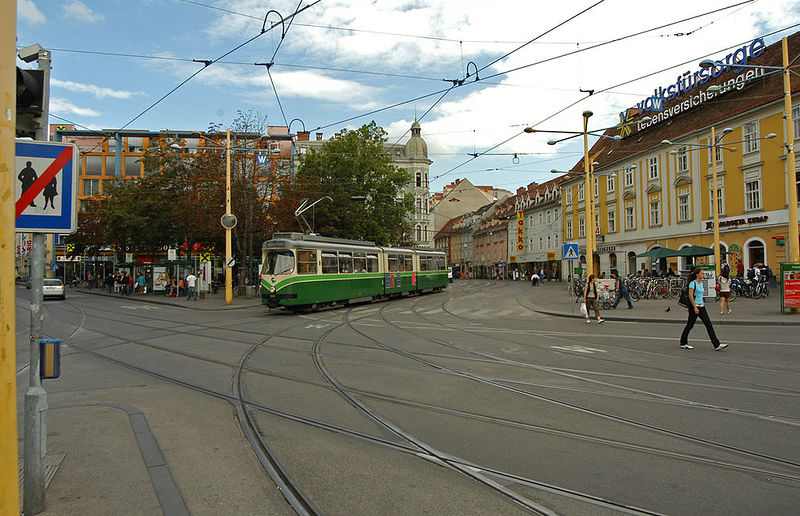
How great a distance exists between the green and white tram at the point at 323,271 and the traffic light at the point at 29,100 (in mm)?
18428

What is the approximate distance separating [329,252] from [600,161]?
37194 millimetres

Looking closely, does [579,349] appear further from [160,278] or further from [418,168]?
[418,168]

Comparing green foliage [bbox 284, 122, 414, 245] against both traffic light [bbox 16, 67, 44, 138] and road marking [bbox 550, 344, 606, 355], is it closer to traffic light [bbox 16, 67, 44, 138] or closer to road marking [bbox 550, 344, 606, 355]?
road marking [bbox 550, 344, 606, 355]

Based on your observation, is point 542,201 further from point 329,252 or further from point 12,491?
point 12,491

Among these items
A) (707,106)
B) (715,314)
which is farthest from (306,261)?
(707,106)

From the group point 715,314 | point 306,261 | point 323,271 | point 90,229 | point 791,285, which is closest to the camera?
point 791,285

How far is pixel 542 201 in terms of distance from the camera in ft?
229

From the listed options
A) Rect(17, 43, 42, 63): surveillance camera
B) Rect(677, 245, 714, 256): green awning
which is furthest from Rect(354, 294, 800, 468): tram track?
Rect(677, 245, 714, 256): green awning

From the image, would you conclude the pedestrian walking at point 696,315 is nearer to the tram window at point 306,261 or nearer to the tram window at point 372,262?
the tram window at point 306,261

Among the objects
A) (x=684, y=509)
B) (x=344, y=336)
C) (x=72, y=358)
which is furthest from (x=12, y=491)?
(x=344, y=336)

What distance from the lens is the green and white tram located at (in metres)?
22.4

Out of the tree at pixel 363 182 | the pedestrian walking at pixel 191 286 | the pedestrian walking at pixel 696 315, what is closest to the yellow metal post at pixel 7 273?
the pedestrian walking at pixel 696 315

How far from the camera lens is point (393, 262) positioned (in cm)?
3238

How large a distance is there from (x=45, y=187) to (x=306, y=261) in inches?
747
